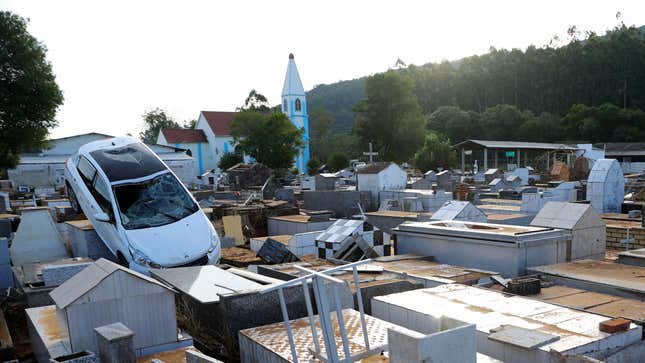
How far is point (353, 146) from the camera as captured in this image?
71562mm

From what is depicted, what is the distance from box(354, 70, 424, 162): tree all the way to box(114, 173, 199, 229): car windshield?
45588 mm

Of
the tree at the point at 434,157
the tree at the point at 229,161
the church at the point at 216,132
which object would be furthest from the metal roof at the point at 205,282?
the church at the point at 216,132

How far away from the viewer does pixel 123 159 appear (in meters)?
10.8

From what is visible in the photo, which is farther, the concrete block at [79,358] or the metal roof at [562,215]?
the metal roof at [562,215]

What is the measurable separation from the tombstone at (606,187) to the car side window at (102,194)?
47.6ft

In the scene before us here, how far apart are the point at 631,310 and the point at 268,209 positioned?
37.8ft

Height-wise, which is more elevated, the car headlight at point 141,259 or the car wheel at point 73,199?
the car wheel at point 73,199

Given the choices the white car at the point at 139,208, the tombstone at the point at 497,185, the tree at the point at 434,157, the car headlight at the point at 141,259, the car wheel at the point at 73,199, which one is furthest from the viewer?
the tree at the point at 434,157

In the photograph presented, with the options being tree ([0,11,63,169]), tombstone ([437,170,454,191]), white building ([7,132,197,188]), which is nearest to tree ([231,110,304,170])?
white building ([7,132,197,188])

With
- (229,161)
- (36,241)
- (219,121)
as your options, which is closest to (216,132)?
(219,121)

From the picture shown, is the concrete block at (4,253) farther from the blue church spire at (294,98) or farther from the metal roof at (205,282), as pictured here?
the blue church spire at (294,98)

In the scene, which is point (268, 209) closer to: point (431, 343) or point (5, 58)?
point (431, 343)

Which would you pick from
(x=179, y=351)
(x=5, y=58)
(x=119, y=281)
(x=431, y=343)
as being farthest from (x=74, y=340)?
(x=5, y=58)

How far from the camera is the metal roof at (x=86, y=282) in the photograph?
190 inches
